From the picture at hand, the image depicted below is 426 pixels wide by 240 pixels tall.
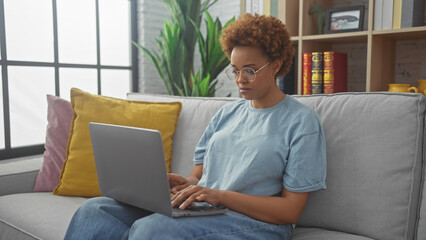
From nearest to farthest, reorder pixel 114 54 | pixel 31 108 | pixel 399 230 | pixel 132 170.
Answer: pixel 132 170
pixel 399 230
pixel 31 108
pixel 114 54

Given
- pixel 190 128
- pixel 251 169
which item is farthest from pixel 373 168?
pixel 190 128

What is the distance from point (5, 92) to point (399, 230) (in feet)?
8.56

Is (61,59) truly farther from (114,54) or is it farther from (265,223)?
(265,223)

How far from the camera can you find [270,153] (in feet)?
3.85

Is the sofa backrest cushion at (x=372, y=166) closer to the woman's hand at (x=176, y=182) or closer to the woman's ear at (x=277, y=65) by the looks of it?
the woman's ear at (x=277, y=65)

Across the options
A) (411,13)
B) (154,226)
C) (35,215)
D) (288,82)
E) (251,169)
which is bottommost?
(35,215)

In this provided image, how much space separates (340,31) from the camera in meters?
2.19

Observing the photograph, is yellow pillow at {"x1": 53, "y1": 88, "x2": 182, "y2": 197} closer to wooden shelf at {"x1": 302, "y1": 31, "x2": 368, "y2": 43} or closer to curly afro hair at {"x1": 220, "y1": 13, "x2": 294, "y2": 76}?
curly afro hair at {"x1": 220, "y1": 13, "x2": 294, "y2": 76}

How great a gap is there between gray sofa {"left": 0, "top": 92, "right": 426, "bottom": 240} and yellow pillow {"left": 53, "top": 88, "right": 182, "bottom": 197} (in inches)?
10.9

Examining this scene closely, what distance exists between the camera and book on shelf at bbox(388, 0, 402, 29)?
1964 millimetres

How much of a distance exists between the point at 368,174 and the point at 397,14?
1137 millimetres

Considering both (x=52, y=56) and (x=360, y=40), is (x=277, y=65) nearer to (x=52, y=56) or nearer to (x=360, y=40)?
(x=360, y=40)

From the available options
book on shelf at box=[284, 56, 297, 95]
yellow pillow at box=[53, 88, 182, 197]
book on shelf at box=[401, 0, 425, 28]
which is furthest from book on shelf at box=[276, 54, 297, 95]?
yellow pillow at box=[53, 88, 182, 197]

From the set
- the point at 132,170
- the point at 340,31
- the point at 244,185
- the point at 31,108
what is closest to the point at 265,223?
the point at 244,185
